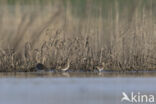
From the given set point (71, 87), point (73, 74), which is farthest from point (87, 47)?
point (71, 87)

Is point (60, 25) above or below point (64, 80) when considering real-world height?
above

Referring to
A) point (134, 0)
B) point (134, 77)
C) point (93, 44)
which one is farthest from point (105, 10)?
point (134, 77)

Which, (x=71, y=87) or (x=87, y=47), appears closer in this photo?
(x=71, y=87)

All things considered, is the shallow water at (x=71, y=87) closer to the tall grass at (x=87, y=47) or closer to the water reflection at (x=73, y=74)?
the water reflection at (x=73, y=74)

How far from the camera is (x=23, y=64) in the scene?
51.4ft

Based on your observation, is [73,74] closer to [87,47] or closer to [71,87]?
[87,47]

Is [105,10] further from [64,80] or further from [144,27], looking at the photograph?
[64,80]

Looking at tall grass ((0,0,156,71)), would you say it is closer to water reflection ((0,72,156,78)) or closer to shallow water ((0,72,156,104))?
water reflection ((0,72,156,78))

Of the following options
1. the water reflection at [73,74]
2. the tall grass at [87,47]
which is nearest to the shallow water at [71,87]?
the water reflection at [73,74]

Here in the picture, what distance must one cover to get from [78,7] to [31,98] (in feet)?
36.5

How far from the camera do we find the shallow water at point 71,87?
38.1 ft

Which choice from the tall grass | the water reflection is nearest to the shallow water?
the water reflection

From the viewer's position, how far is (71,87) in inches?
509

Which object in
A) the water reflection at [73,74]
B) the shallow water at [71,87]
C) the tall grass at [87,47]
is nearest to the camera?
the shallow water at [71,87]
